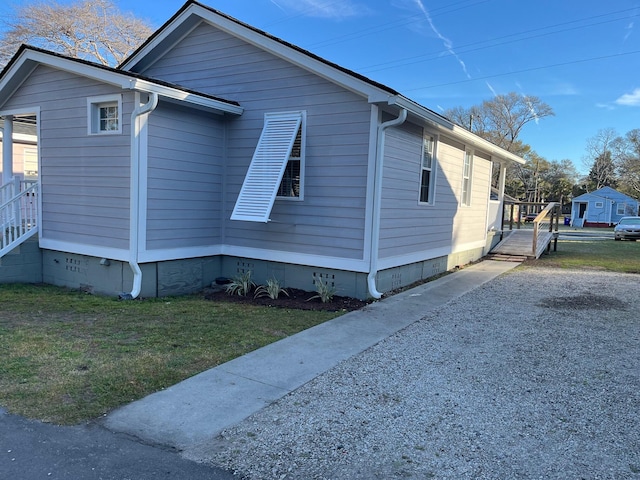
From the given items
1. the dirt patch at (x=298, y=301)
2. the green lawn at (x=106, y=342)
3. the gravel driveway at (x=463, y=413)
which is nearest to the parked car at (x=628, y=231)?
the gravel driveway at (x=463, y=413)

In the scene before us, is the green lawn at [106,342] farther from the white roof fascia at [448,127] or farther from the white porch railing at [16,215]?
the white roof fascia at [448,127]

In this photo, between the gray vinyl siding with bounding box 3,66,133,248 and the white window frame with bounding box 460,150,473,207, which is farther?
the white window frame with bounding box 460,150,473,207

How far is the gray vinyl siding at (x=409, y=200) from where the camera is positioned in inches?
301

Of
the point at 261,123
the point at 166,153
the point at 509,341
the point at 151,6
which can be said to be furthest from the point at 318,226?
the point at 151,6

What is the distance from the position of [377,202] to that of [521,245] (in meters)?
9.77

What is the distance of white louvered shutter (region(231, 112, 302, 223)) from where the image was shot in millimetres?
7441

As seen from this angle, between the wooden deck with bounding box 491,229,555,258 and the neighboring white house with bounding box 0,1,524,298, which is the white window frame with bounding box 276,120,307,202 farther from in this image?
the wooden deck with bounding box 491,229,555,258

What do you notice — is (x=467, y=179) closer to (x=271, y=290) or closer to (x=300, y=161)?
(x=300, y=161)

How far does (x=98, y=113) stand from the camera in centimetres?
764

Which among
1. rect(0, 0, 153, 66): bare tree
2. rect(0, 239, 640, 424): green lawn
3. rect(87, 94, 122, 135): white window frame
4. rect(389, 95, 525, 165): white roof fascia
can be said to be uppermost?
rect(0, 0, 153, 66): bare tree

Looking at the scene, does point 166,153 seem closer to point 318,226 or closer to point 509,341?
point 318,226

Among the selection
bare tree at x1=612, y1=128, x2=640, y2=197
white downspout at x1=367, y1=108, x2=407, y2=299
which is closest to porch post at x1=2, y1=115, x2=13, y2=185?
white downspout at x1=367, y1=108, x2=407, y2=299

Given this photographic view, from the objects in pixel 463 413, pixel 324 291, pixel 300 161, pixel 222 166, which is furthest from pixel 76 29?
pixel 463 413

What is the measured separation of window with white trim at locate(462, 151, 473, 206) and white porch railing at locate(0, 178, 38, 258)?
9.93 meters
